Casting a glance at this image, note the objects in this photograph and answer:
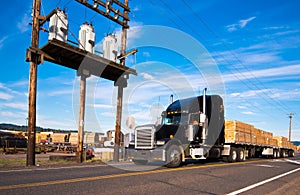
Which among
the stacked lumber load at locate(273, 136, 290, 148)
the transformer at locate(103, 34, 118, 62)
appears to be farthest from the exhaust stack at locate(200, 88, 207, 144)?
the stacked lumber load at locate(273, 136, 290, 148)

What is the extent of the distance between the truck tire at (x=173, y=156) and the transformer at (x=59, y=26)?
8019 mm

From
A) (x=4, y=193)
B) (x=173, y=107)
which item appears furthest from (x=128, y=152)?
(x=4, y=193)

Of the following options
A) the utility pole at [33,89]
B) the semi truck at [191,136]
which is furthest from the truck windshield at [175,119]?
the utility pole at [33,89]

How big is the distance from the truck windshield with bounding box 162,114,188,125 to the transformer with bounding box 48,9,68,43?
6.95m

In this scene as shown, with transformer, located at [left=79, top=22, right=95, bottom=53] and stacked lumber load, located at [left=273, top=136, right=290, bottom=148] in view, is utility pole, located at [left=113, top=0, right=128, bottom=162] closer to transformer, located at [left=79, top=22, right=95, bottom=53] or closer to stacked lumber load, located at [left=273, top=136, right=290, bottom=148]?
transformer, located at [left=79, top=22, right=95, bottom=53]

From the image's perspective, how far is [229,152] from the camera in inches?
747

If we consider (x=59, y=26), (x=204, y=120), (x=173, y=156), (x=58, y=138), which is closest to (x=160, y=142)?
(x=173, y=156)

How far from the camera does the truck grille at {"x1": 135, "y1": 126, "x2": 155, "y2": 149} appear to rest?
13.5 m

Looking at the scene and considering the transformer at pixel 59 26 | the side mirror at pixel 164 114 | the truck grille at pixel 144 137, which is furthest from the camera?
the side mirror at pixel 164 114

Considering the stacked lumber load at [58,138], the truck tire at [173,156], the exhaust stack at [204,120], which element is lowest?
the stacked lumber load at [58,138]

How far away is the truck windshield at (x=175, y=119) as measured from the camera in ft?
49.7

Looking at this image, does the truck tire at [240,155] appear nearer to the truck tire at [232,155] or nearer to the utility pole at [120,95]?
the truck tire at [232,155]

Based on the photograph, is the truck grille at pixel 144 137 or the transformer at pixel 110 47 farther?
the transformer at pixel 110 47

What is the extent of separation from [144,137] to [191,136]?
253 centimetres
